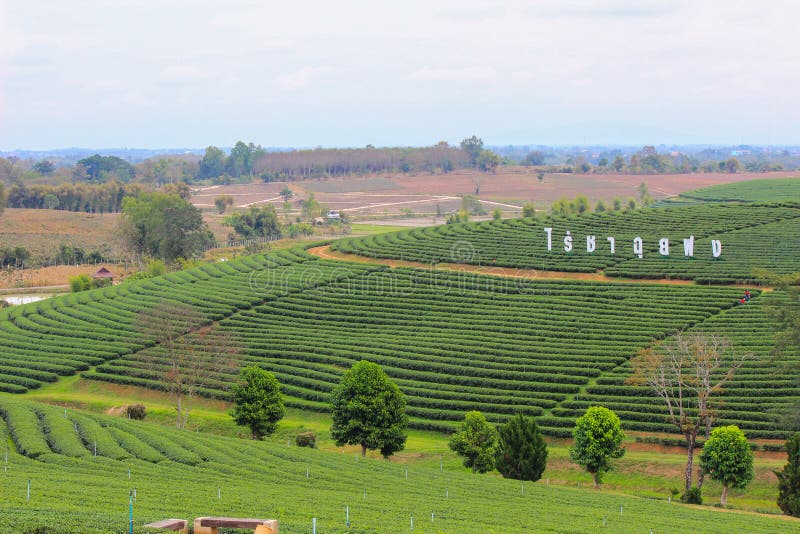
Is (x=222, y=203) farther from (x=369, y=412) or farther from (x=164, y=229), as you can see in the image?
(x=369, y=412)

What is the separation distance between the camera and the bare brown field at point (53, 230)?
109062 mm

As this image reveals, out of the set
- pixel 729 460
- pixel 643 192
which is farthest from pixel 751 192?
pixel 729 460

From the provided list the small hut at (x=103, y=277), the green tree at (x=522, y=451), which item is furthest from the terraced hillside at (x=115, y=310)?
the green tree at (x=522, y=451)

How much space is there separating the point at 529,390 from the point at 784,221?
42522 mm

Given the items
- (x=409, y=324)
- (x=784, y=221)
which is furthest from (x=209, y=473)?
(x=784, y=221)

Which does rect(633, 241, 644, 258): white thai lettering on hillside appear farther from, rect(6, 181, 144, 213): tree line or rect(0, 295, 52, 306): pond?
rect(6, 181, 144, 213): tree line

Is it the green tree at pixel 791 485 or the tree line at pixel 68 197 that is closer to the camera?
the green tree at pixel 791 485

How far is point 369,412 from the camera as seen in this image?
3697 centimetres

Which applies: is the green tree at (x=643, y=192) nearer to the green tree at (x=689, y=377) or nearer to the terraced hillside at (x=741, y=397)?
the green tree at (x=689, y=377)

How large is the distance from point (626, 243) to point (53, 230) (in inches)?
3168

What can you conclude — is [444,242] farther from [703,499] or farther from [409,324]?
[703,499]

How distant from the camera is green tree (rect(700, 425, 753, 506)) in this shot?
3180 centimetres

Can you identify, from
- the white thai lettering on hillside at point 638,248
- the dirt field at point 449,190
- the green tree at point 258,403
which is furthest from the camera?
the dirt field at point 449,190

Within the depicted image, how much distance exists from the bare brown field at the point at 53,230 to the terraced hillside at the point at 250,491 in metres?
77.2
